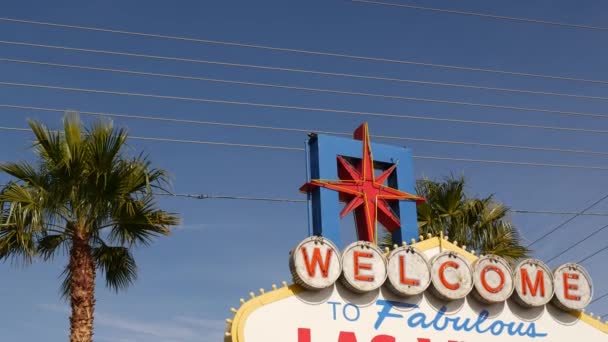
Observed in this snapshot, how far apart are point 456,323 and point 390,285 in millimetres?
1658

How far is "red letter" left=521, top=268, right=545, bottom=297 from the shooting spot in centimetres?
1778

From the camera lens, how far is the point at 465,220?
24281 mm


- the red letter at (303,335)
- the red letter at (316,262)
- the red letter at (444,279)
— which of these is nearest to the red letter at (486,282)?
the red letter at (444,279)

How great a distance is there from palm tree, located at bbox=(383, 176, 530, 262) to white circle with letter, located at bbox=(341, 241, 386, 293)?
22.5 ft

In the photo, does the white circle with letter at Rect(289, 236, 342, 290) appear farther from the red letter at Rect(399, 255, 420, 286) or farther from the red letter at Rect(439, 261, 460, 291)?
the red letter at Rect(439, 261, 460, 291)

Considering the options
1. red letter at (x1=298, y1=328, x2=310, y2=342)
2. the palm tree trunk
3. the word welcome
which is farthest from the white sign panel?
the palm tree trunk

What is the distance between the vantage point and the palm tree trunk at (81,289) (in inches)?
608

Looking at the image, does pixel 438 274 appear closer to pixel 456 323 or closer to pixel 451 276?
pixel 451 276

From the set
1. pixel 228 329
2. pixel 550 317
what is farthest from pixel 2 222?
pixel 550 317

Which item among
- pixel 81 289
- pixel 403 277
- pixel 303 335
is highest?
pixel 403 277

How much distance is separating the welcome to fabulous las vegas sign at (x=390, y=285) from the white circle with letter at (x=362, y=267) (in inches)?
0.7

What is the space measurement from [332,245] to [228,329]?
238 centimetres

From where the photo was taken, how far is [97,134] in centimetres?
1662

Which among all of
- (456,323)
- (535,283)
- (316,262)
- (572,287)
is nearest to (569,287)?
(572,287)
